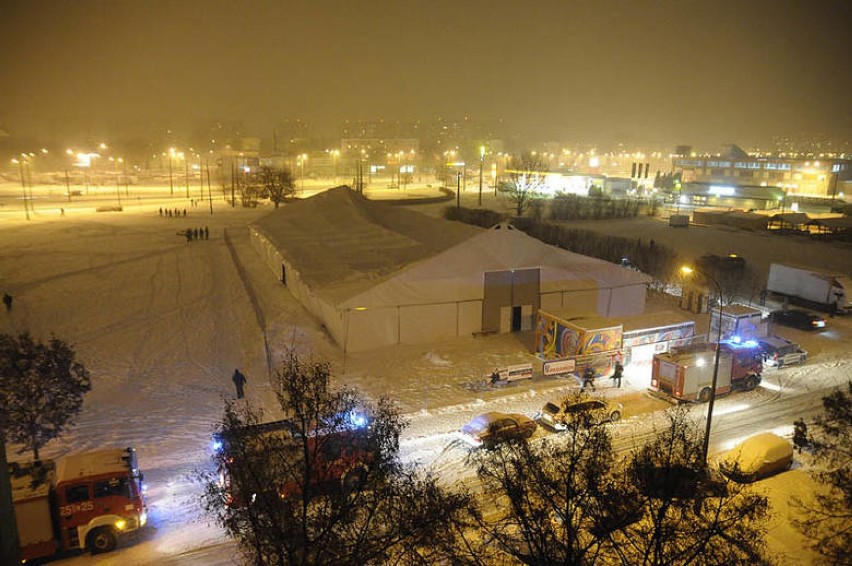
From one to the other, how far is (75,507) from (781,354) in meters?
19.7

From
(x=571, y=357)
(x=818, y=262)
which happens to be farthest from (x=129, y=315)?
(x=818, y=262)

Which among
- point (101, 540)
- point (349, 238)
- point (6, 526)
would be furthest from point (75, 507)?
point (349, 238)

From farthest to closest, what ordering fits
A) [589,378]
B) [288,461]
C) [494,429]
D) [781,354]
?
[781,354]
[589,378]
[494,429]
[288,461]

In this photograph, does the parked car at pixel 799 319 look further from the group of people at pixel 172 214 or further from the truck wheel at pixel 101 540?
the group of people at pixel 172 214

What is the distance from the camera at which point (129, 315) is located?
2394 centimetres

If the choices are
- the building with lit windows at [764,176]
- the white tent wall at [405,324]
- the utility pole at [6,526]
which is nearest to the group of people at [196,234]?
the white tent wall at [405,324]

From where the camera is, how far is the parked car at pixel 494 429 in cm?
1368

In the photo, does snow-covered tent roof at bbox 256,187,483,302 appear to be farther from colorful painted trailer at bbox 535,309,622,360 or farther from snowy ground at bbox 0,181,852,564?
colorful painted trailer at bbox 535,309,622,360

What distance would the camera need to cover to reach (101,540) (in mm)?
10469

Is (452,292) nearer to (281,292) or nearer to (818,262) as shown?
(281,292)

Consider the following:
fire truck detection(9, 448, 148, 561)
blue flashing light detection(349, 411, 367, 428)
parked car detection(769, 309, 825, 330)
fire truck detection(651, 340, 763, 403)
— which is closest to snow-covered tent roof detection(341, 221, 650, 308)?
fire truck detection(651, 340, 763, 403)

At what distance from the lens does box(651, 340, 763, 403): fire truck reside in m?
16.3

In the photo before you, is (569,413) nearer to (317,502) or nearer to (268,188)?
(317,502)

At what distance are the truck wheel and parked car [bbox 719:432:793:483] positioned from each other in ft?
38.4
